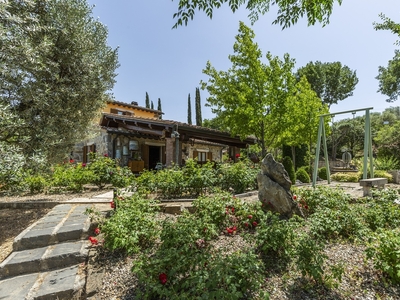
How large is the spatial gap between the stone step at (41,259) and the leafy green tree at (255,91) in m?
7.22

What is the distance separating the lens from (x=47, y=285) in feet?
8.23

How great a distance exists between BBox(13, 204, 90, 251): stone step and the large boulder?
3183mm

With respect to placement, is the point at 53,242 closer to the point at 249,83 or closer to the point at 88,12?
the point at 88,12

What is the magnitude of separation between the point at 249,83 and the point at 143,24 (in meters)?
4.79

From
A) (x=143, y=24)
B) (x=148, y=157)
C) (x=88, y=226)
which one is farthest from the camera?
(x=148, y=157)

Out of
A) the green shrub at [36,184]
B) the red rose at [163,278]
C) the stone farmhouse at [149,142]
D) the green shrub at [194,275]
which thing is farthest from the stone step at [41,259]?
the stone farmhouse at [149,142]

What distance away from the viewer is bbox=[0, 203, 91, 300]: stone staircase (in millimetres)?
2428

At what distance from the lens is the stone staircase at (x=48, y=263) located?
243 cm

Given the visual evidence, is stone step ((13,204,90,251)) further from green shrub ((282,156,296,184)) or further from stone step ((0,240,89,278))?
green shrub ((282,156,296,184))

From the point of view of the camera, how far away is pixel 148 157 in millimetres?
13180

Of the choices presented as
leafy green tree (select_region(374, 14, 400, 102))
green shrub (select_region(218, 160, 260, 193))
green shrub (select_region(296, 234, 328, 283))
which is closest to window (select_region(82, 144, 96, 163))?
green shrub (select_region(218, 160, 260, 193))

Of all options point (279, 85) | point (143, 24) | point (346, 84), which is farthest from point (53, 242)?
point (346, 84)

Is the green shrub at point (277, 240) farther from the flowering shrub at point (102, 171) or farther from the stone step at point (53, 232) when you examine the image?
the flowering shrub at point (102, 171)

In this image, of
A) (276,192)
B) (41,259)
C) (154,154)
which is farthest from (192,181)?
(154,154)
